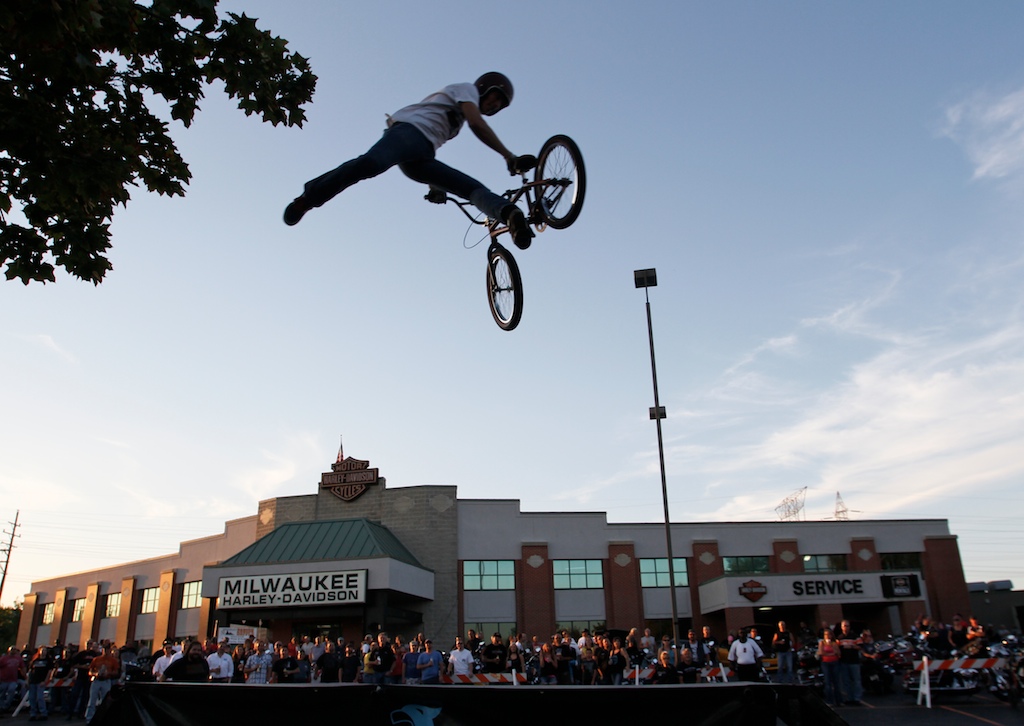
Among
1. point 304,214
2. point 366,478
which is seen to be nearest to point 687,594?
point 366,478

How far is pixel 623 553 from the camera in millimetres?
40469

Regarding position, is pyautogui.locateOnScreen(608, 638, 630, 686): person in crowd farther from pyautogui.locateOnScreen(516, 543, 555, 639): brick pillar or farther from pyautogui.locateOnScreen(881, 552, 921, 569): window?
pyautogui.locateOnScreen(881, 552, 921, 569): window

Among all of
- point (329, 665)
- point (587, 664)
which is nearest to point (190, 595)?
point (329, 665)

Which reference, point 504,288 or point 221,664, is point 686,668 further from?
point 504,288

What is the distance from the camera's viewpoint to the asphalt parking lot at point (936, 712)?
14.0m

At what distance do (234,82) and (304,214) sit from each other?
149cm

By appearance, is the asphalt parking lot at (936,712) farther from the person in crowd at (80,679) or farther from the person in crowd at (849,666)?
the person in crowd at (80,679)

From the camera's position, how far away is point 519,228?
7348mm

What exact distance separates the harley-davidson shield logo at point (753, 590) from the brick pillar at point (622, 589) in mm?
5381

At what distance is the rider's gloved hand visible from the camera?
7.83 m

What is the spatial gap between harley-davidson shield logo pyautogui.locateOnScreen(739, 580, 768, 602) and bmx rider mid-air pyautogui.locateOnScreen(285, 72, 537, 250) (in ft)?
106

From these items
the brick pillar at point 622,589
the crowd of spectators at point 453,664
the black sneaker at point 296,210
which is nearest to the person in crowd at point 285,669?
the crowd of spectators at point 453,664

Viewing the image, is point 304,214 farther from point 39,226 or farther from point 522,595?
point 522,595

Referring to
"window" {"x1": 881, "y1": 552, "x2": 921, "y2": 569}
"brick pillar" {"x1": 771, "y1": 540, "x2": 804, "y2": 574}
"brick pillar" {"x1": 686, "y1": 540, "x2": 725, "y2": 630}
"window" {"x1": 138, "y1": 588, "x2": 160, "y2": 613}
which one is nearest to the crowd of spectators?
"brick pillar" {"x1": 686, "y1": 540, "x2": 725, "y2": 630}
